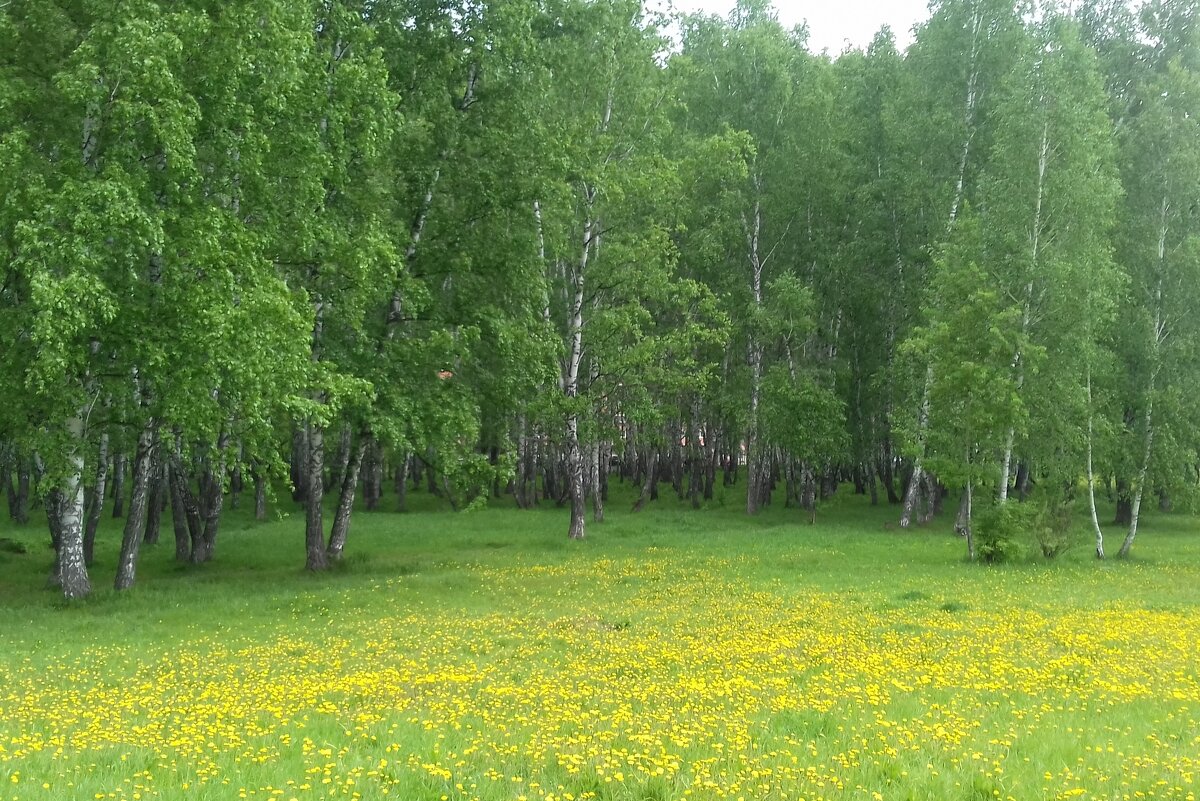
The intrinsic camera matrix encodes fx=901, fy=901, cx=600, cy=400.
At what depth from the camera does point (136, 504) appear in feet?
70.7

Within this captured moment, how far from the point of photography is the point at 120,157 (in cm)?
1842

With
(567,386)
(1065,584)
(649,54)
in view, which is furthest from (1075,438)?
(649,54)

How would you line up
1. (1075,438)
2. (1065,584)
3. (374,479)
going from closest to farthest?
(1065,584) < (1075,438) < (374,479)

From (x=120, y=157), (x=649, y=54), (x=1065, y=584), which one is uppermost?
(x=649, y=54)

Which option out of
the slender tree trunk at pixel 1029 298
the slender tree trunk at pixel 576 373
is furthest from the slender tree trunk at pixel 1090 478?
the slender tree trunk at pixel 576 373

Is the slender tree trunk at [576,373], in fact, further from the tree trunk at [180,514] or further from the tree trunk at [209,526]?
the tree trunk at [180,514]

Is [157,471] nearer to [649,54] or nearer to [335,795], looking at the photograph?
[649,54]

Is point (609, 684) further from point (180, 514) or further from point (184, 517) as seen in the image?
point (184, 517)

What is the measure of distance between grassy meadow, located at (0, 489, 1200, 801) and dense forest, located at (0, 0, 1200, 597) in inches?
153

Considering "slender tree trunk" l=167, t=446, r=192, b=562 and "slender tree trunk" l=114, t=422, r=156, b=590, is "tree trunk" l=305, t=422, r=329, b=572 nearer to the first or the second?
"slender tree trunk" l=114, t=422, r=156, b=590

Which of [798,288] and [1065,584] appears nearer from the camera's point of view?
[1065,584]

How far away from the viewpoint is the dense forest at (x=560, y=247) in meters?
18.2

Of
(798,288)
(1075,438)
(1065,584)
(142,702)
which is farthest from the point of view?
(798,288)

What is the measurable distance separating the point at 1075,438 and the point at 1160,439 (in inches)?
120
